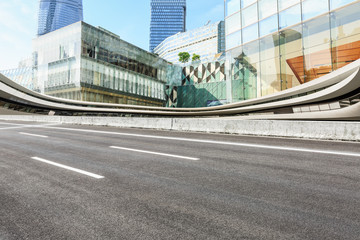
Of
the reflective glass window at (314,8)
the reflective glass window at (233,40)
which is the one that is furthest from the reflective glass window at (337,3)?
the reflective glass window at (233,40)

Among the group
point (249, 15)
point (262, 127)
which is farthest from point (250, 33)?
point (262, 127)

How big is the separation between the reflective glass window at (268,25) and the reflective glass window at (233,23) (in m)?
3.49

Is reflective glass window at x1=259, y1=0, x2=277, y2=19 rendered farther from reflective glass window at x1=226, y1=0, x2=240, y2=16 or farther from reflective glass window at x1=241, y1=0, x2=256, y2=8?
reflective glass window at x1=226, y1=0, x2=240, y2=16

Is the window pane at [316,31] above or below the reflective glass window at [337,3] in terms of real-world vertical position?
below

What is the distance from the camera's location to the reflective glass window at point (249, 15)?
2484 cm

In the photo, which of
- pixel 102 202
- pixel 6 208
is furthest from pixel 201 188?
pixel 6 208

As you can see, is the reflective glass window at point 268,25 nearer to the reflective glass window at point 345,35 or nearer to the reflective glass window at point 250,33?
the reflective glass window at point 250,33

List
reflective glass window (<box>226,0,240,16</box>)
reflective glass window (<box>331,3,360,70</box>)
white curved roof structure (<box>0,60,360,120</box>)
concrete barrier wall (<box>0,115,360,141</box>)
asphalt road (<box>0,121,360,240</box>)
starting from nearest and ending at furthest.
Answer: asphalt road (<box>0,121,360,240</box>)
concrete barrier wall (<box>0,115,360,141</box>)
reflective glass window (<box>331,3,360,70</box>)
white curved roof structure (<box>0,60,360,120</box>)
reflective glass window (<box>226,0,240,16</box>)

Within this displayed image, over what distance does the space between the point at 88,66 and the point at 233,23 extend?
93.8ft

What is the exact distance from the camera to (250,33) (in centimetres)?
2533

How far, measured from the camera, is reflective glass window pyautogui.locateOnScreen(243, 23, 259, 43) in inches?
973

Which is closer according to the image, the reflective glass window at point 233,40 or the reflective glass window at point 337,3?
the reflective glass window at point 337,3

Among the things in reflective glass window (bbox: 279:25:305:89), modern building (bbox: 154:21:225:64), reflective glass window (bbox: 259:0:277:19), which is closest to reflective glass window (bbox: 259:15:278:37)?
reflective glass window (bbox: 259:0:277:19)

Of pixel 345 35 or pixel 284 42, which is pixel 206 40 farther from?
pixel 345 35
